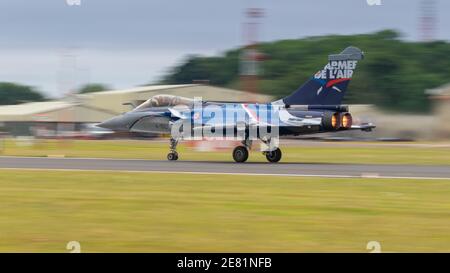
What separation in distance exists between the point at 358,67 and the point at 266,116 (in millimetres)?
50753

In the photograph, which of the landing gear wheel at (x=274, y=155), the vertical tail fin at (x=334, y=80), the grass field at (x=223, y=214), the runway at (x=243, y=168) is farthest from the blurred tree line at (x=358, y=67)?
the grass field at (x=223, y=214)

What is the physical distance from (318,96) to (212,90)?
38430 millimetres

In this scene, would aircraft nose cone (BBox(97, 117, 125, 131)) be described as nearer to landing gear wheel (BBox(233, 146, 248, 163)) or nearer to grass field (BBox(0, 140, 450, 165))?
grass field (BBox(0, 140, 450, 165))

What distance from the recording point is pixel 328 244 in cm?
1101

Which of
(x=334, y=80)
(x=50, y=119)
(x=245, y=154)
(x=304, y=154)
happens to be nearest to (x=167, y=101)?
(x=245, y=154)

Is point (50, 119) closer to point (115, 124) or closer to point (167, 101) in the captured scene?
point (115, 124)

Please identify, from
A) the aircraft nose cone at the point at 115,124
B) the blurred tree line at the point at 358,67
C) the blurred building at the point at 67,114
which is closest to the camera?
the aircraft nose cone at the point at 115,124

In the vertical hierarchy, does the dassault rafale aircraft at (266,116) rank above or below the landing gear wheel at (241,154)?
above

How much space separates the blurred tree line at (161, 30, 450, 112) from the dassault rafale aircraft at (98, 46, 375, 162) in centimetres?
2697

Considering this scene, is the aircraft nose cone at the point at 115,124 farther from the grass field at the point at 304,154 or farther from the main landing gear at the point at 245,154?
the main landing gear at the point at 245,154

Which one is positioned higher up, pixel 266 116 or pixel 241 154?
pixel 266 116

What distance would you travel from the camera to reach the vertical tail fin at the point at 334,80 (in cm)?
2720

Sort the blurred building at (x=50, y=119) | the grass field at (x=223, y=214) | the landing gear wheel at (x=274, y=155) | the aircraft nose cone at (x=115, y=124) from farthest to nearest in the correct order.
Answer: the blurred building at (x=50, y=119), the aircraft nose cone at (x=115, y=124), the landing gear wheel at (x=274, y=155), the grass field at (x=223, y=214)

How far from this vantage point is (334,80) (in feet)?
89.5
